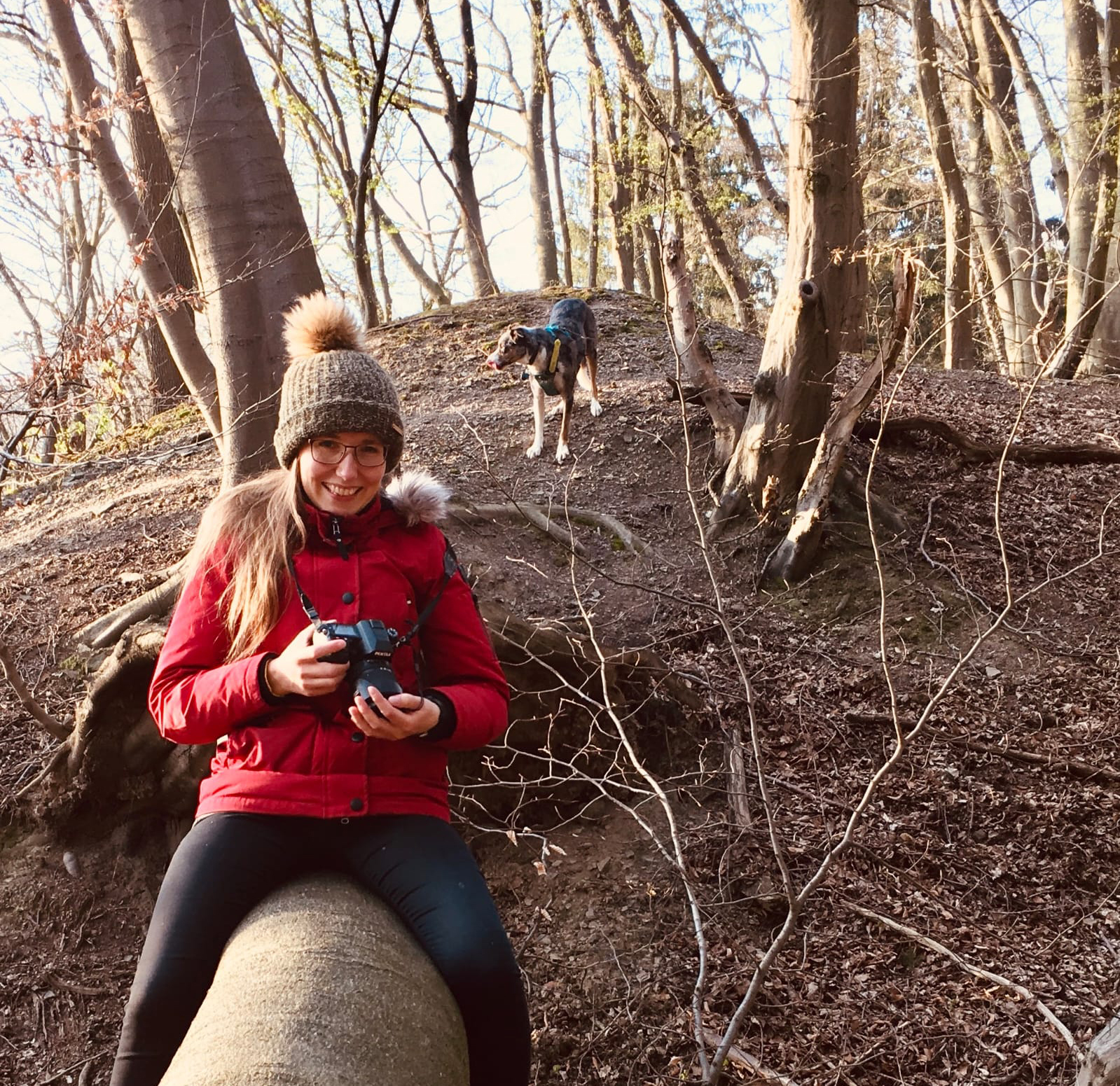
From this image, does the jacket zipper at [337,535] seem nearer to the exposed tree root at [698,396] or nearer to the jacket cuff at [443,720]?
the jacket cuff at [443,720]

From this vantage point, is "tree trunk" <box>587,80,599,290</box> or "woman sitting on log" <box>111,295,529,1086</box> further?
"tree trunk" <box>587,80,599,290</box>

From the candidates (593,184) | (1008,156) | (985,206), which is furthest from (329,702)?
(593,184)

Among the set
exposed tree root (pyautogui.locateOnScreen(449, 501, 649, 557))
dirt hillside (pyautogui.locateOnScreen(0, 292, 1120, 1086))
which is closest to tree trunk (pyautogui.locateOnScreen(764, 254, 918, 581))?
dirt hillside (pyautogui.locateOnScreen(0, 292, 1120, 1086))

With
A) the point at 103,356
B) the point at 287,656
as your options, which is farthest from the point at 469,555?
the point at 287,656

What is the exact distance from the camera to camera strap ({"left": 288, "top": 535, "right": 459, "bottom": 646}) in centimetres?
238

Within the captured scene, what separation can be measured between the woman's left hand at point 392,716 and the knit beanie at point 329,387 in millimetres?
796

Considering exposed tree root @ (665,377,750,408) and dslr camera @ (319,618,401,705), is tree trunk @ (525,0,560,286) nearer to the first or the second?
exposed tree root @ (665,377,750,408)

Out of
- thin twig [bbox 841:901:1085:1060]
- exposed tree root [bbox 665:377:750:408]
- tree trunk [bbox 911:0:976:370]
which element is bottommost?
thin twig [bbox 841:901:1085:1060]

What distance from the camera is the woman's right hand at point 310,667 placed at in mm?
2109

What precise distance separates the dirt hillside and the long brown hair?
43.1 inches

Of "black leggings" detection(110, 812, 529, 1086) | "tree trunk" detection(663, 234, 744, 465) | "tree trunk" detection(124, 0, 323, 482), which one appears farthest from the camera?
"tree trunk" detection(663, 234, 744, 465)

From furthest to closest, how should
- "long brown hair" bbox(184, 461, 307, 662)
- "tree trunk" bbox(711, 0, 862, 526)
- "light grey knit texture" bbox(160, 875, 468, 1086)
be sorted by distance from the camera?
"tree trunk" bbox(711, 0, 862, 526), "long brown hair" bbox(184, 461, 307, 662), "light grey knit texture" bbox(160, 875, 468, 1086)

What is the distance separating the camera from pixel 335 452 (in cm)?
249

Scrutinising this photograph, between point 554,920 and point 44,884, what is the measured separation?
2.02m
